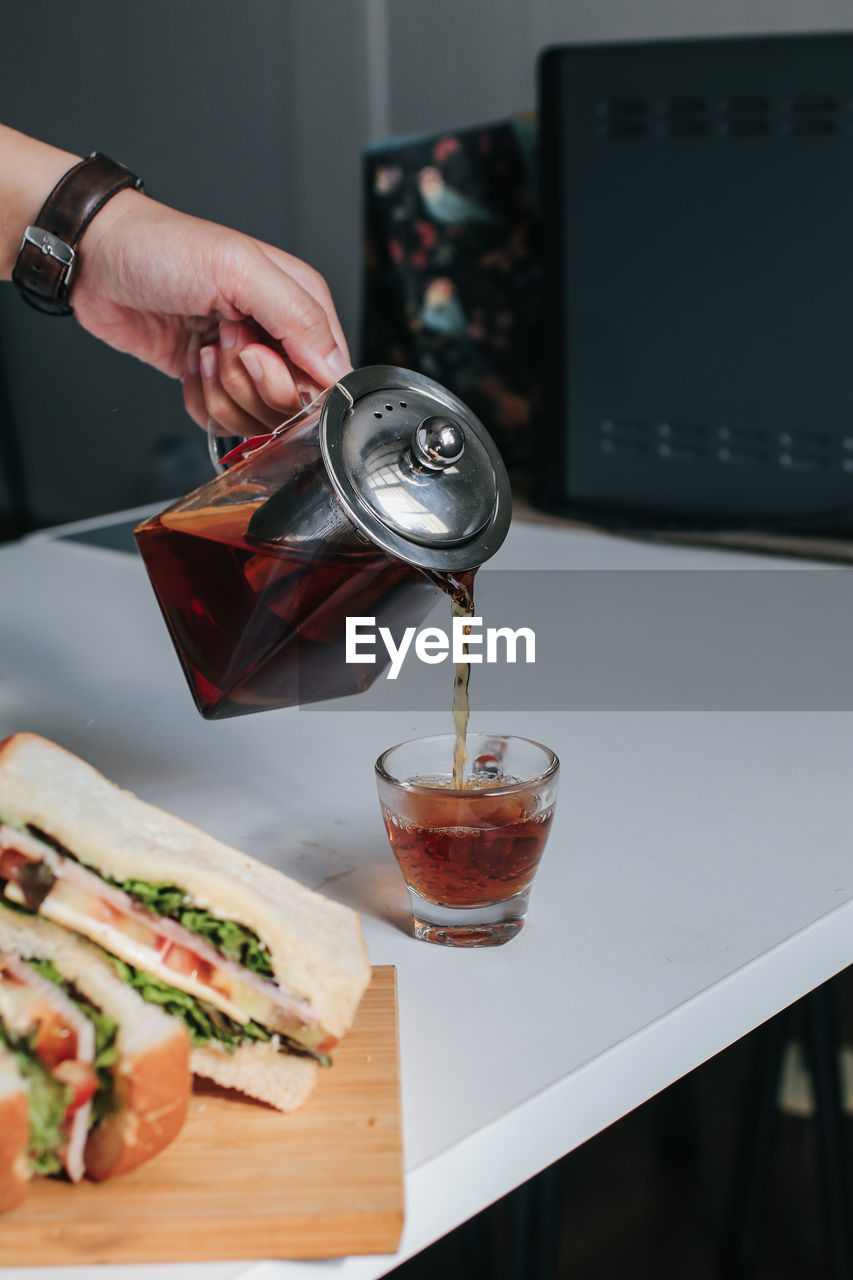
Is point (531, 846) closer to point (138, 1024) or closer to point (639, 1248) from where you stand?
point (138, 1024)

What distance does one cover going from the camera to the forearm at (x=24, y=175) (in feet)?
3.07

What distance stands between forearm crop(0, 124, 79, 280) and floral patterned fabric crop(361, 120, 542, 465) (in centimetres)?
88

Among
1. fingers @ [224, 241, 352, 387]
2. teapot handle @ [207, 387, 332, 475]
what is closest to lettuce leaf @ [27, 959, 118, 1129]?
teapot handle @ [207, 387, 332, 475]

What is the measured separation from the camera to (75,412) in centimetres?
250

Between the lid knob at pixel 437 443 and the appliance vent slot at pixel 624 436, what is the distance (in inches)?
37.7

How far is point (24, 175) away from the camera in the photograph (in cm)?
94

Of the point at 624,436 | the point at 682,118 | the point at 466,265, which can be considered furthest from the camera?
the point at 466,265

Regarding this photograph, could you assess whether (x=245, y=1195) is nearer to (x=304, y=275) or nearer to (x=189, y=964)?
(x=189, y=964)

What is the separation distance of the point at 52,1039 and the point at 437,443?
302mm

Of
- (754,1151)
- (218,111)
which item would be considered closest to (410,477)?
(754,1151)

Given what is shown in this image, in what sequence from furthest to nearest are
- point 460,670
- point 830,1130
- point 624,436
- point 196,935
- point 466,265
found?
1. point 466,265
2. point 624,436
3. point 830,1130
4. point 460,670
5. point 196,935

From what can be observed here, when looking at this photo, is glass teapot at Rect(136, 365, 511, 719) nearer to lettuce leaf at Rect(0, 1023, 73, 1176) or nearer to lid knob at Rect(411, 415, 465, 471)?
lid knob at Rect(411, 415, 465, 471)

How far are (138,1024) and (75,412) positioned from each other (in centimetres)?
217

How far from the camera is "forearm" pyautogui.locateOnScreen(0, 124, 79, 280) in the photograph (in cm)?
94
